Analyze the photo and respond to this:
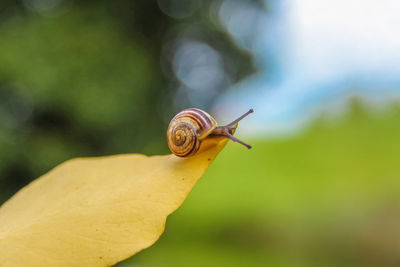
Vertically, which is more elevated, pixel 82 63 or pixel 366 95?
pixel 366 95

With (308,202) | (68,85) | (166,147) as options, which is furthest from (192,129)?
(166,147)

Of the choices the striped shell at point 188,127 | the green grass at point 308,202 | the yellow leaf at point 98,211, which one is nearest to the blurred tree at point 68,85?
the green grass at point 308,202

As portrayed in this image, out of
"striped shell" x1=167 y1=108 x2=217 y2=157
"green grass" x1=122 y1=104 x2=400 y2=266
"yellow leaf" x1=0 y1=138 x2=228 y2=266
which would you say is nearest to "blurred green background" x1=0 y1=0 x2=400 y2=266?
"green grass" x1=122 y1=104 x2=400 y2=266

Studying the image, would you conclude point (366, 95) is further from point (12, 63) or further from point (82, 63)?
point (12, 63)

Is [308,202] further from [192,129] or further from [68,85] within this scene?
[68,85]

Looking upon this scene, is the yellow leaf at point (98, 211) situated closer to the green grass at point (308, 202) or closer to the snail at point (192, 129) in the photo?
the snail at point (192, 129)

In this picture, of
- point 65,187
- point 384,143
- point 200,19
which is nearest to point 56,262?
point 65,187

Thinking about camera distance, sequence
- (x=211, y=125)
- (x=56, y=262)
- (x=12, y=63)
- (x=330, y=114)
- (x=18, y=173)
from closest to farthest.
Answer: (x=56, y=262) → (x=211, y=125) → (x=330, y=114) → (x=12, y=63) → (x=18, y=173)

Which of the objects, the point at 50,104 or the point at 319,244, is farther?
the point at 50,104
